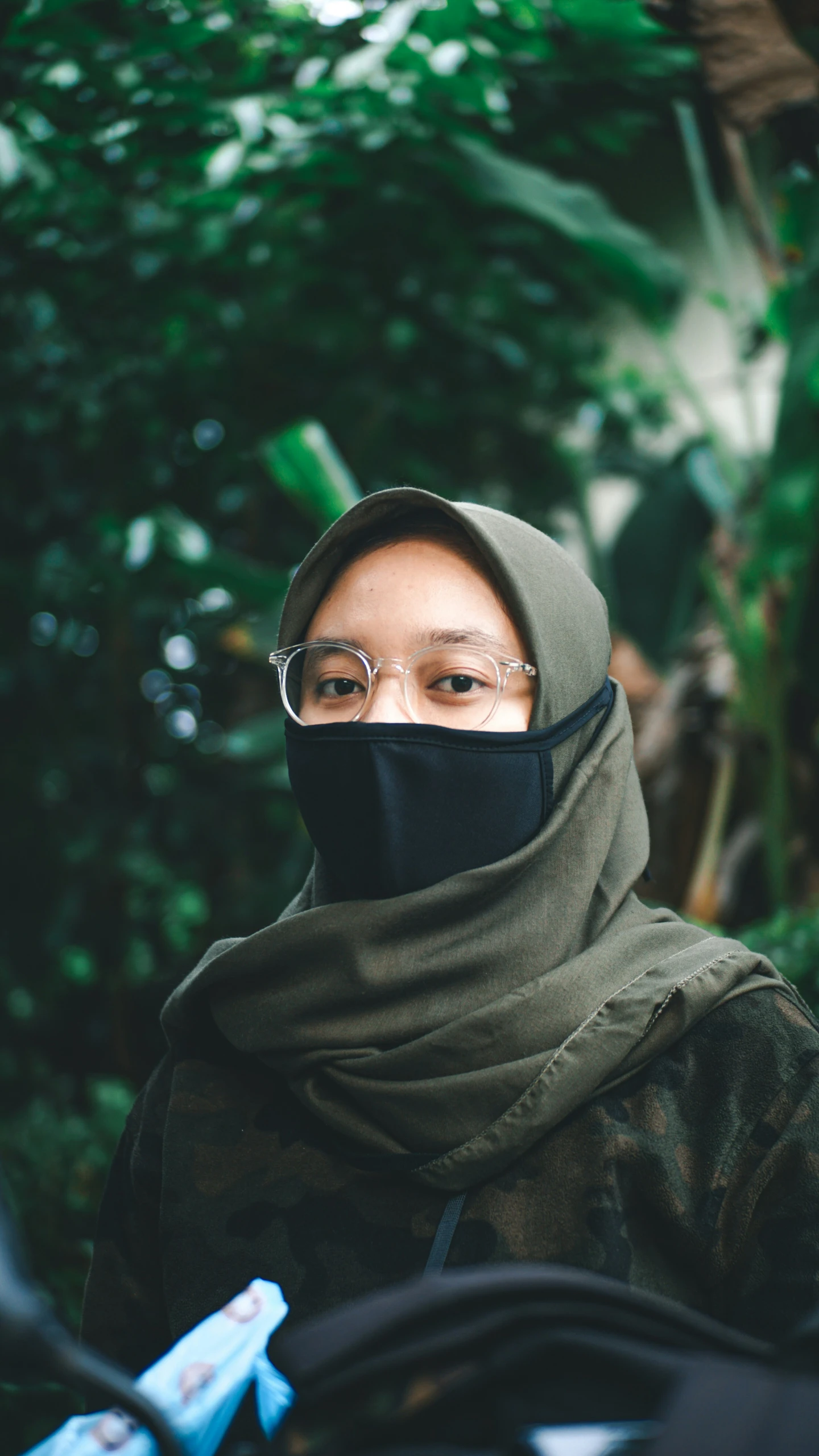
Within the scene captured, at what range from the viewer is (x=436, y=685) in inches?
45.0

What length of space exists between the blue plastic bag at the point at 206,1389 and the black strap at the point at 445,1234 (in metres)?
0.27

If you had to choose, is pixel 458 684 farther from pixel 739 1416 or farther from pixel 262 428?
pixel 262 428

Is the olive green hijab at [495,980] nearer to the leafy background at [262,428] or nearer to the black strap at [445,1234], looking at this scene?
the black strap at [445,1234]

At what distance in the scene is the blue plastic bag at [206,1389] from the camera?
21.8 inches

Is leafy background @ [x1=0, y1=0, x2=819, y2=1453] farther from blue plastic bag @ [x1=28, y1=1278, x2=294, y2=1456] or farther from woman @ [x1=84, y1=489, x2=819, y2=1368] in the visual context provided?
blue plastic bag @ [x1=28, y1=1278, x2=294, y2=1456]

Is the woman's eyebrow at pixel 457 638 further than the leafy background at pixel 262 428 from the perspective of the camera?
No

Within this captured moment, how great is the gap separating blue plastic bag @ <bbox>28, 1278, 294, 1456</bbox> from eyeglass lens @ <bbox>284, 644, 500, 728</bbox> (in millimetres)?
598

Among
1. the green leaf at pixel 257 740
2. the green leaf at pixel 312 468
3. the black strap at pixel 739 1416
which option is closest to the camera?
the black strap at pixel 739 1416

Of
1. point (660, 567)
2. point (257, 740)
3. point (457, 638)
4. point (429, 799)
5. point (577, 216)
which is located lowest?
point (660, 567)

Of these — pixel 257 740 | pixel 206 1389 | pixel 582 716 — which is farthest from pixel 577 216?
pixel 206 1389

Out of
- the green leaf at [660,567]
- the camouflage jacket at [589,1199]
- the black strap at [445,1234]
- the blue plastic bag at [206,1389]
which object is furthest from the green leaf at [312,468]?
the blue plastic bag at [206,1389]

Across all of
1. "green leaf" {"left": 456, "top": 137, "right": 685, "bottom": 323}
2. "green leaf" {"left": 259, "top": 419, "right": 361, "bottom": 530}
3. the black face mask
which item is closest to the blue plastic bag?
the black face mask

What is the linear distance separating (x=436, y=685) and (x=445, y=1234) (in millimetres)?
542

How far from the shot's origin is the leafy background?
220cm
